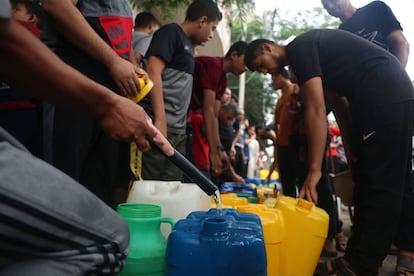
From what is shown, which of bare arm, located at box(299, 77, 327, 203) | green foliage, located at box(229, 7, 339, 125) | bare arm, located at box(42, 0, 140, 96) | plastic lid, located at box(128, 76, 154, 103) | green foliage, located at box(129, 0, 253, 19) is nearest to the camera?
bare arm, located at box(42, 0, 140, 96)

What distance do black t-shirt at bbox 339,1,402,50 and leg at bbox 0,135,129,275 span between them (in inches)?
112

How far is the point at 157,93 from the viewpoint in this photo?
2.22 m

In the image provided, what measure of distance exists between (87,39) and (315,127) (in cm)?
129

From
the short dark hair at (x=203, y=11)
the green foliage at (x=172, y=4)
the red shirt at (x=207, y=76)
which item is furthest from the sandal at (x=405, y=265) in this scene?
the green foliage at (x=172, y=4)

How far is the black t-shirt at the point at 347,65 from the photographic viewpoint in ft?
6.32

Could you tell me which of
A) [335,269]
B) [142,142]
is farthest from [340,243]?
[142,142]

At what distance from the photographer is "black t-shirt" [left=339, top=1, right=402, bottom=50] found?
2.87 m

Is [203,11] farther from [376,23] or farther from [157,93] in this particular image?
[376,23]

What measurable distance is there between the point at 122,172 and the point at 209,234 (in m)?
1.18

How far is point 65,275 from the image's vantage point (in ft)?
2.23

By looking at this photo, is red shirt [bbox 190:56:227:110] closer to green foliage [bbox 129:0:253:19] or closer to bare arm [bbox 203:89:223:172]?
bare arm [bbox 203:89:223:172]

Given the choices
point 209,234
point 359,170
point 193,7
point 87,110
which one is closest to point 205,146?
point 193,7

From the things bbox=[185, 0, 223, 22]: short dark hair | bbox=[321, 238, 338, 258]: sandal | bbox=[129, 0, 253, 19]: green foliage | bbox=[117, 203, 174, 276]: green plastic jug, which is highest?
bbox=[129, 0, 253, 19]: green foliage

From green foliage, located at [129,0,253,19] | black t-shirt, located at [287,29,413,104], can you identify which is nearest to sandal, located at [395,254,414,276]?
black t-shirt, located at [287,29,413,104]
